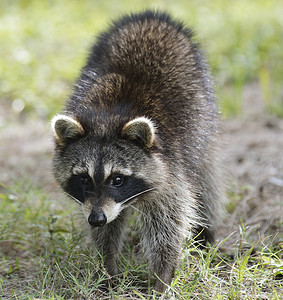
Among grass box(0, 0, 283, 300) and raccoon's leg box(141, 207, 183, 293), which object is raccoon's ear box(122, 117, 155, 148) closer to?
raccoon's leg box(141, 207, 183, 293)

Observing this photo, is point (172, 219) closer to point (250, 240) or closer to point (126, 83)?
point (250, 240)

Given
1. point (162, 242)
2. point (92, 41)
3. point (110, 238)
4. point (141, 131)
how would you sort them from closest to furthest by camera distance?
point (141, 131), point (162, 242), point (110, 238), point (92, 41)

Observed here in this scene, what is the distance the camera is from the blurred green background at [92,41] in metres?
8.01

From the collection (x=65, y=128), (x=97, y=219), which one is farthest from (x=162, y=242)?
(x=65, y=128)

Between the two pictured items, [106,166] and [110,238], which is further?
[110,238]

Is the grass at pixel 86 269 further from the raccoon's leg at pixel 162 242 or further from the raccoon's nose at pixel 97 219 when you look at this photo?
the raccoon's nose at pixel 97 219

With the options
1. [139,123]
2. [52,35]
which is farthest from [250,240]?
[52,35]

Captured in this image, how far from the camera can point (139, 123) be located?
3625 mm

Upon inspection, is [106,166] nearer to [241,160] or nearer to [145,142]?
[145,142]

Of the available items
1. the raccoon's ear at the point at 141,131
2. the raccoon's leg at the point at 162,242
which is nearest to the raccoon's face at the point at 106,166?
the raccoon's ear at the point at 141,131

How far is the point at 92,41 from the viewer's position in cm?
812

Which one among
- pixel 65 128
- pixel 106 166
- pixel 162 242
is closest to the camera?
pixel 106 166

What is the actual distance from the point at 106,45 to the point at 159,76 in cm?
65

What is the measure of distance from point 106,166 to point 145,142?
354 mm
